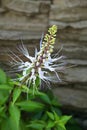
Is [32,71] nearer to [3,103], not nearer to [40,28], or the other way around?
[3,103]

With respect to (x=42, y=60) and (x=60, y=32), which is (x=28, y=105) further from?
(x=60, y=32)

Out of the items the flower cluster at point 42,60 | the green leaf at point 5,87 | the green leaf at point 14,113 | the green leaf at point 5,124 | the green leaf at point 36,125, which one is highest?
the flower cluster at point 42,60

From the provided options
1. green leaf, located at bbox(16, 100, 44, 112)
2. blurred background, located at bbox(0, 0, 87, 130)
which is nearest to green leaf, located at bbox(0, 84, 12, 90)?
green leaf, located at bbox(16, 100, 44, 112)

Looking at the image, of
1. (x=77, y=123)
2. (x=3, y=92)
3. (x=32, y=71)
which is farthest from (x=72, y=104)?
(x=32, y=71)

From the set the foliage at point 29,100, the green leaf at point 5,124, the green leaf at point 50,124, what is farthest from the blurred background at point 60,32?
the green leaf at point 5,124

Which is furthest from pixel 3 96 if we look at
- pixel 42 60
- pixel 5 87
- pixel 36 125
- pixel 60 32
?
pixel 60 32

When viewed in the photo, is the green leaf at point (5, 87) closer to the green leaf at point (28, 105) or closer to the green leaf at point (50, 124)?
the green leaf at point (28, 105)

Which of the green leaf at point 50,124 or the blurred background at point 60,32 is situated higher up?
the blurred background at point 60,32

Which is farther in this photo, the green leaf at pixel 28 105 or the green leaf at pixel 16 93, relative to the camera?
the green leaf at pixel 28 105
